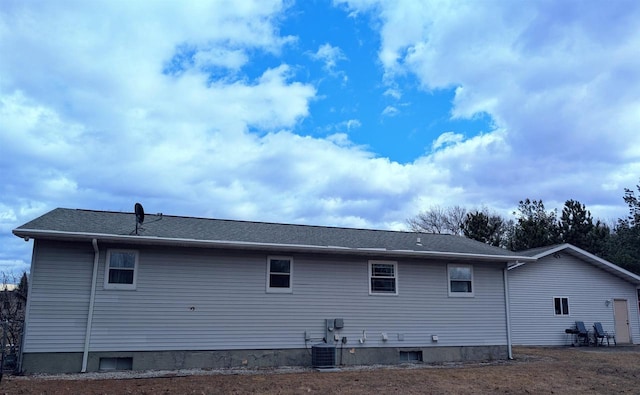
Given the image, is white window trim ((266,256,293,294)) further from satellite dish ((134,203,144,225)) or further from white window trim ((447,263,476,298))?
white window trim ((447,263,476,298))

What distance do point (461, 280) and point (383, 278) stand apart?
245 centimetres

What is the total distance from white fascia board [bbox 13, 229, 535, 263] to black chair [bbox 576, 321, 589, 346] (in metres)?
7.78

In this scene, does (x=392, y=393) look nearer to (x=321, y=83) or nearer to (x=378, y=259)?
(x=378, y=259)

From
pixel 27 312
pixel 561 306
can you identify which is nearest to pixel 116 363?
pixel 27 312

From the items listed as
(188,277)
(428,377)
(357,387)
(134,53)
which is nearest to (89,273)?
(188,277)

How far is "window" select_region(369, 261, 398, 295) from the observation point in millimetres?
13086

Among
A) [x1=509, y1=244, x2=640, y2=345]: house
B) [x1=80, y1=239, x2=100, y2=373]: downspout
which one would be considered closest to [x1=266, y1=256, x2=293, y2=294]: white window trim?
[x1=80, y1=239, x2=100, y2=373]: downspout

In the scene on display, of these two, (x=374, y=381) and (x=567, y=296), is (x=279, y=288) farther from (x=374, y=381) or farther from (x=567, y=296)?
(x=567, y=296)

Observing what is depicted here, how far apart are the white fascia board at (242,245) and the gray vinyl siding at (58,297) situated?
54cm

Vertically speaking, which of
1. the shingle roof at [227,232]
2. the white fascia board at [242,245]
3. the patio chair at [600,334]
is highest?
the shingle roof at [227,232]

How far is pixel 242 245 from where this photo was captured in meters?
11.6

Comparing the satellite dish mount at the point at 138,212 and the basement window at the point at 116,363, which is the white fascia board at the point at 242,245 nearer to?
the satellite dish mount at the point at 138,212

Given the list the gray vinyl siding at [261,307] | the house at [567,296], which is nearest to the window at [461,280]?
the gray vinyl siding at [261,307]

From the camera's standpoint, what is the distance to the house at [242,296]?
10711mm
